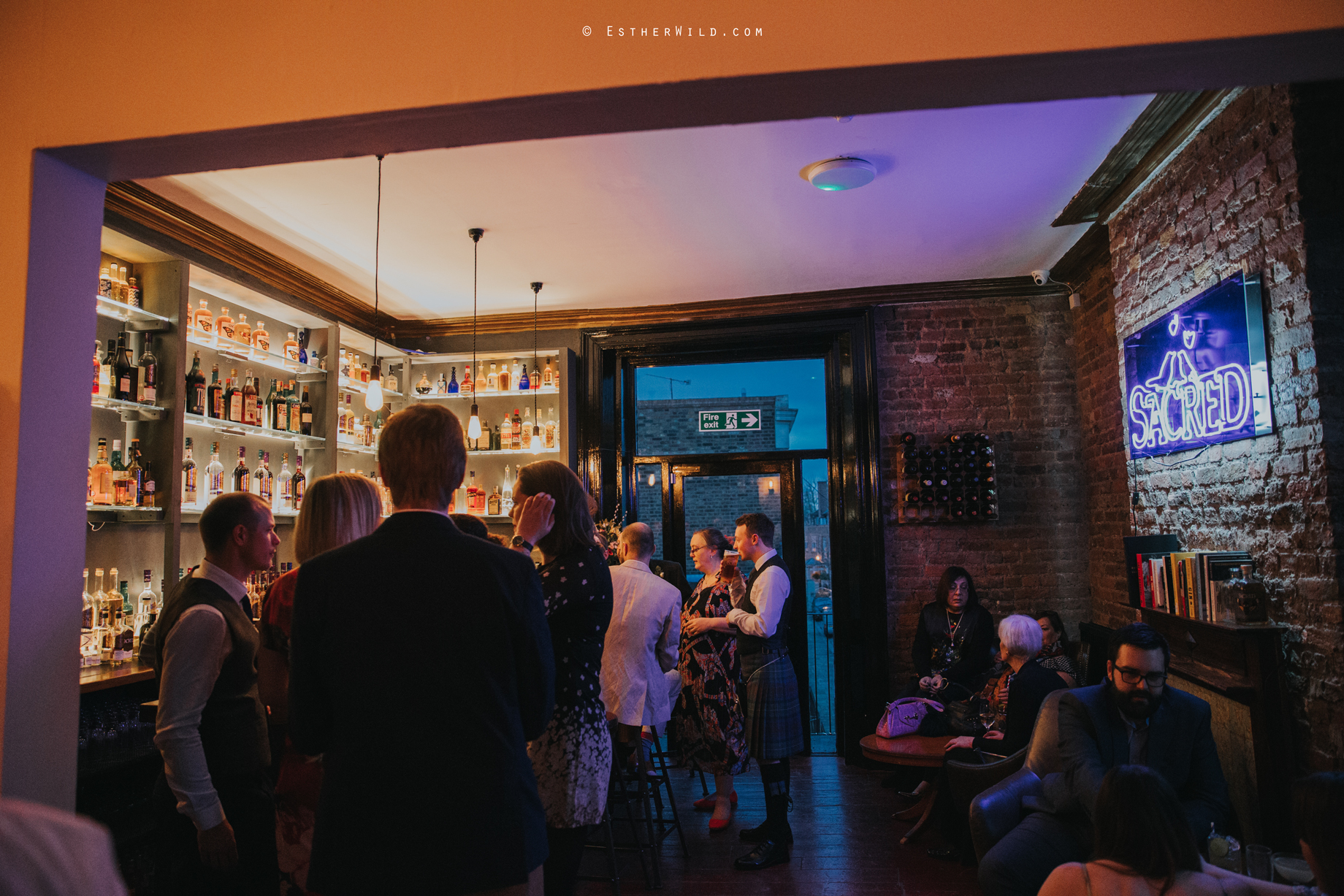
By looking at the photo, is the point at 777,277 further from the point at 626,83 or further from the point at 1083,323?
the point at 626,83

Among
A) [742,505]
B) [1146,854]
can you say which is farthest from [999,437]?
[1146,854]

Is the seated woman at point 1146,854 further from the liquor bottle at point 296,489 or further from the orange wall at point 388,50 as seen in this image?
the liquor bottle at point 296,489

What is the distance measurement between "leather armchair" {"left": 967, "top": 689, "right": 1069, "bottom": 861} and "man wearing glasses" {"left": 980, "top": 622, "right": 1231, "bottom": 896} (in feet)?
0.15

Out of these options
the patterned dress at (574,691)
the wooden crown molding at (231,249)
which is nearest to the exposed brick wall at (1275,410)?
the patterned dress at (574,691)

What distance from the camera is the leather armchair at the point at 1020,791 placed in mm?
2916

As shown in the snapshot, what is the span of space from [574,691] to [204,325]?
3.65 metres

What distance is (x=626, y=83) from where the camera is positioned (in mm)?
1754

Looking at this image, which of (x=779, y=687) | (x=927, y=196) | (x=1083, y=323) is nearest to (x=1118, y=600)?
(x=1083, y=323)

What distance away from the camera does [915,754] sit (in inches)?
160

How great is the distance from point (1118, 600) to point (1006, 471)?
1.20 meters

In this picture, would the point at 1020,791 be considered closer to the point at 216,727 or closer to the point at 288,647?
the point at 288,647

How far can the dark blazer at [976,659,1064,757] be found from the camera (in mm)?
3561

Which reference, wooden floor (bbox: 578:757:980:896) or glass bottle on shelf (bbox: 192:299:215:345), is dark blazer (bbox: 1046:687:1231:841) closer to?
wooden floor (bbox: 578:757:980:896)

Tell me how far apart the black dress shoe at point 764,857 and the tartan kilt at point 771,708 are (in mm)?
392
